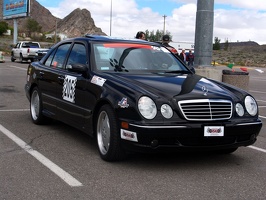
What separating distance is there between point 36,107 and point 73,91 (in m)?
1.81

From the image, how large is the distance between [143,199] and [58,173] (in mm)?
1196

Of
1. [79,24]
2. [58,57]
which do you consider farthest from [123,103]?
[79,24]

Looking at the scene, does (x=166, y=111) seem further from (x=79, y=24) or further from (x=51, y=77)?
(x=79, y=24)

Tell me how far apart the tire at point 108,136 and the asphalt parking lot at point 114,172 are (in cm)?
12

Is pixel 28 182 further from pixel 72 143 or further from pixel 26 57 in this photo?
pixel 26 57

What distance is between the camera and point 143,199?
3.92 meters

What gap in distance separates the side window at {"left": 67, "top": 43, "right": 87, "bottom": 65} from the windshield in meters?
0.21

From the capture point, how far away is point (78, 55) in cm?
626

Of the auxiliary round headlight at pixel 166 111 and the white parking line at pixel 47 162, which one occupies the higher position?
the auxiliary round headlight at pixel 166 111

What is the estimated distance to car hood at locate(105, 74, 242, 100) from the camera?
15.8ft

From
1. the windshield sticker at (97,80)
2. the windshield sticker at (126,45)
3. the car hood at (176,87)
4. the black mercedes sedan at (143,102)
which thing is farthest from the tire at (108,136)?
the windshield sticker at (126,45)

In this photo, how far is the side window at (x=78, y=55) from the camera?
6.07 metres

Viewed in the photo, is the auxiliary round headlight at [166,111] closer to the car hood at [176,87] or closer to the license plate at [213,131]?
the car hood at [176,87]

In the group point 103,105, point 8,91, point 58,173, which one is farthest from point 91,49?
point 8,91
